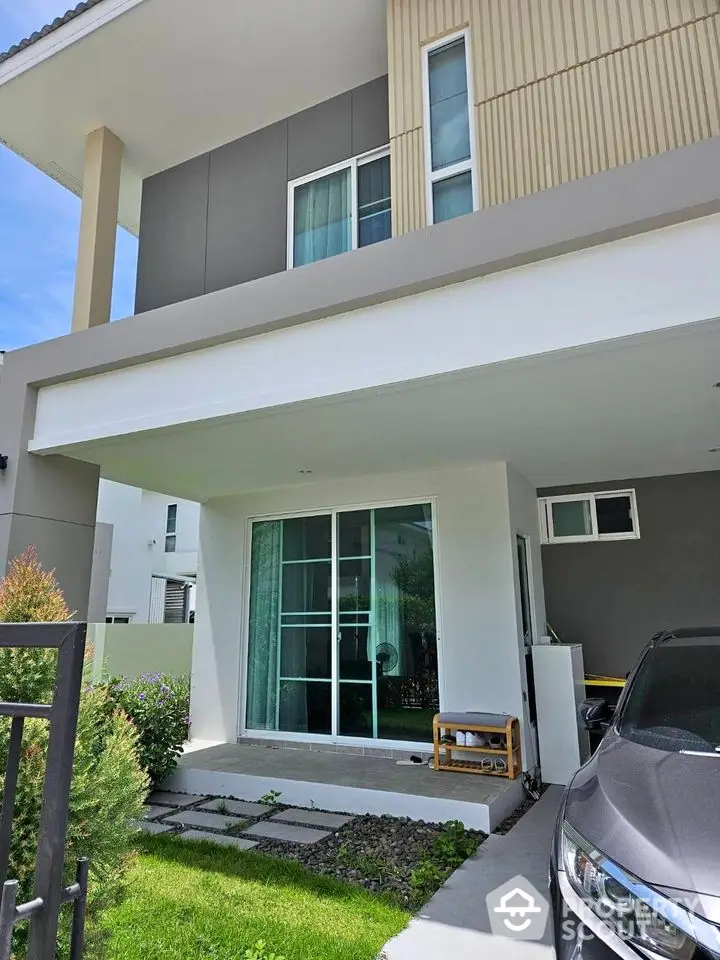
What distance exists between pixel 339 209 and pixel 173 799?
588 centimetres

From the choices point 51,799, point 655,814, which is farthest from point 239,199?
point 655,814

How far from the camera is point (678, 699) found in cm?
325

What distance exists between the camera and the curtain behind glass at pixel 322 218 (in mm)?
6148

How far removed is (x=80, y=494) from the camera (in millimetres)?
5926

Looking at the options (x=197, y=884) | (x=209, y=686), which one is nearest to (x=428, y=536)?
(x=209, y=686)

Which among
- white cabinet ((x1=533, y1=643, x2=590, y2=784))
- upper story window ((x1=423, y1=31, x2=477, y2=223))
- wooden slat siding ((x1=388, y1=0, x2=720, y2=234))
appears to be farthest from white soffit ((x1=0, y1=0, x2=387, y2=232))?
white cabinet ((x1=533, y1=643, x2=590, y2=784))

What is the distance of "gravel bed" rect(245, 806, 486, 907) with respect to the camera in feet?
12.7

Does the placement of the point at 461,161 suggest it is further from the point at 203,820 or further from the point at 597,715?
the point at 203,820

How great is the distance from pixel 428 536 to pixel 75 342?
12.8 ft

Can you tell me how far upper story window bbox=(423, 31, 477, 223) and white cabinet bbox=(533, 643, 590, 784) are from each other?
4193 mm

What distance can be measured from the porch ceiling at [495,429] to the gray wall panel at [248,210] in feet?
7.08

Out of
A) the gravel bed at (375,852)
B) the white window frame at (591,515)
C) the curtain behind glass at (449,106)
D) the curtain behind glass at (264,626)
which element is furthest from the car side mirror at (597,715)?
the curtain behind glass at (264,626)

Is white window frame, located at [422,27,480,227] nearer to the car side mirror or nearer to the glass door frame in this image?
the glass door frame

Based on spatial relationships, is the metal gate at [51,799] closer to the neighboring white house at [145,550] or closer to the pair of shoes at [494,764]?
the pair of shoes at [494,764]
